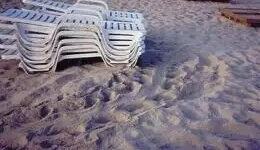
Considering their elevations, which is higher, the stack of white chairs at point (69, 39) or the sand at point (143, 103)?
the stack of white chairs at point (69, 39)

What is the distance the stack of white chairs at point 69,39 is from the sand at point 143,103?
6.1 inches

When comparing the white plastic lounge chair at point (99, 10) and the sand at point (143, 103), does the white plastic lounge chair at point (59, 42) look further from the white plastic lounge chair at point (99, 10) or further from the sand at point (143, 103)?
the white plastic lounge chair at point (99, 10)

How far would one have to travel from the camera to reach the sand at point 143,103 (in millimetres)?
2726

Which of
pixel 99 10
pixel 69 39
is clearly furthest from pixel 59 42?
pixel 99 10

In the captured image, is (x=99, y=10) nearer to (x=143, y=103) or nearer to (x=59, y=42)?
(x=59, y=42)

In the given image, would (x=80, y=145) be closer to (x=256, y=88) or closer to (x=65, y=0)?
(x=256, y=88)

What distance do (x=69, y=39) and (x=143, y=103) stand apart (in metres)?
1.35

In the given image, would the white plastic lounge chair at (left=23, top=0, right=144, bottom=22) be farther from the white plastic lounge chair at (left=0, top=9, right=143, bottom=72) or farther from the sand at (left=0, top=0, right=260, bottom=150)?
the sand at (left=0, top=0, right=260, bottom=150)

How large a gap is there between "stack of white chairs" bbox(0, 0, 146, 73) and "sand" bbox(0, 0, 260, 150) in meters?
0.15

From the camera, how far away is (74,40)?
408cm

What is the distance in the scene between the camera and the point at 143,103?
3307 mm

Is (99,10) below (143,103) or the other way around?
the other way around

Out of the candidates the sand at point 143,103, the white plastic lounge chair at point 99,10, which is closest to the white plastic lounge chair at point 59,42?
the sand at point 143,103

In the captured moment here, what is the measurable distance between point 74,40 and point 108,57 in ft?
1.57
